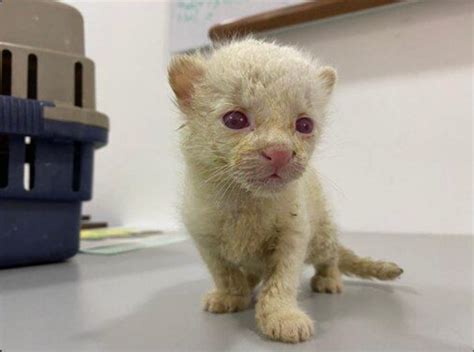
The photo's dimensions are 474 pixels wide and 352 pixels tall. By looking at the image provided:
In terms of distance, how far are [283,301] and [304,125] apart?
0.91 ft

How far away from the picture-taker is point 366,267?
42.9 inches

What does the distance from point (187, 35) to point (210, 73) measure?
1.84 m

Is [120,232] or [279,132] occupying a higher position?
[279,132]

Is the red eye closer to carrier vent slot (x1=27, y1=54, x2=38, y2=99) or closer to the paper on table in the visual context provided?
carrier vent slot (x1=27, y1=54, x2=38, y2=99)

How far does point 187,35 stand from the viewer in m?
2.50

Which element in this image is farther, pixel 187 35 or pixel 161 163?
pixel 161 163

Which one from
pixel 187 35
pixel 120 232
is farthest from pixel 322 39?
pixel 120 232

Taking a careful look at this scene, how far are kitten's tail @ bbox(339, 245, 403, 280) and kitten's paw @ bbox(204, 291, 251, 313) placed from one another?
333 millimetres

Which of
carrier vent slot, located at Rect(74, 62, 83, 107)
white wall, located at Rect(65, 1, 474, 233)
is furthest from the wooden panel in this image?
carrier vent slot, located at Rect(74, 62, 83, 107)

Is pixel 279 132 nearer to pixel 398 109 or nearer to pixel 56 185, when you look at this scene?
pixel 56 185

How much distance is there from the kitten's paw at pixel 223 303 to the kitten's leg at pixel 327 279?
0.71 ft

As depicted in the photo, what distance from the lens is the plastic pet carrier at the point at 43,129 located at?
1.24 m

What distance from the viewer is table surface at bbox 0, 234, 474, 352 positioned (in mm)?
682

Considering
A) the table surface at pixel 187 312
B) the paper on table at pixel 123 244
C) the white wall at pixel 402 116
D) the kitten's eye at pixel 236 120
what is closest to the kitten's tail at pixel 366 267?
the table surface at pixel 187 312
